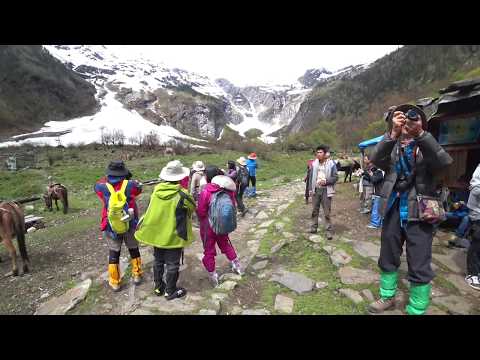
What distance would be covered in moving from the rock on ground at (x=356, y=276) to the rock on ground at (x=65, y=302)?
3.77m

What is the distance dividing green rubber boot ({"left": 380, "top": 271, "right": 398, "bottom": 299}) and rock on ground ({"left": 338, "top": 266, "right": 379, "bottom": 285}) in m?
0.71

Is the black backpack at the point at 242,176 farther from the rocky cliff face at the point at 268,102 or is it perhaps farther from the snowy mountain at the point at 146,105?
the rocky cliff face at the point at 268,102

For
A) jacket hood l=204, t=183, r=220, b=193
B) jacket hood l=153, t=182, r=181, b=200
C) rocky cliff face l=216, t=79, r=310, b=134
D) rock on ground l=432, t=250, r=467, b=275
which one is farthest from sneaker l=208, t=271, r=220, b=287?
rocky cliff face l=216, t=79, r=310, b=134

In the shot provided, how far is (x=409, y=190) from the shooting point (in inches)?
105

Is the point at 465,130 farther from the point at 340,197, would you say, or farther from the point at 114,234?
the point at 114,234

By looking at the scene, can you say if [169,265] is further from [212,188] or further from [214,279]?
[212,188]

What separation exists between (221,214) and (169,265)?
985 millimetres

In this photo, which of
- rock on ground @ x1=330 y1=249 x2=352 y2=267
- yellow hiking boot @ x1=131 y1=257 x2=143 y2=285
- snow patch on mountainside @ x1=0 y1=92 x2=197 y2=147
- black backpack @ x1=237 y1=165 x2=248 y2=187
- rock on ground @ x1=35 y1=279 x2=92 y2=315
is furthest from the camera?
snow patch on mountainside @ x1=0 y1=92 x2=197 y2=147

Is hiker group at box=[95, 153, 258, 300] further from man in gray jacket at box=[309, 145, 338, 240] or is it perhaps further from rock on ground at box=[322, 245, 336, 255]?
man in gray jacket at box=[309, 145, 338, 240]

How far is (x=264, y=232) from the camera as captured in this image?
20.2 feet

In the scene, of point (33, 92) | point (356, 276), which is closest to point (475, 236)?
point (356, 276)

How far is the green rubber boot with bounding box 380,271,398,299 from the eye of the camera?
2889 millimetres

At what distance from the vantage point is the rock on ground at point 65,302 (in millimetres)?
3362

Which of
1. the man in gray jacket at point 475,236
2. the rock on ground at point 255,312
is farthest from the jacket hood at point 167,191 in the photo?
the man in gray jacket at point 475,236
